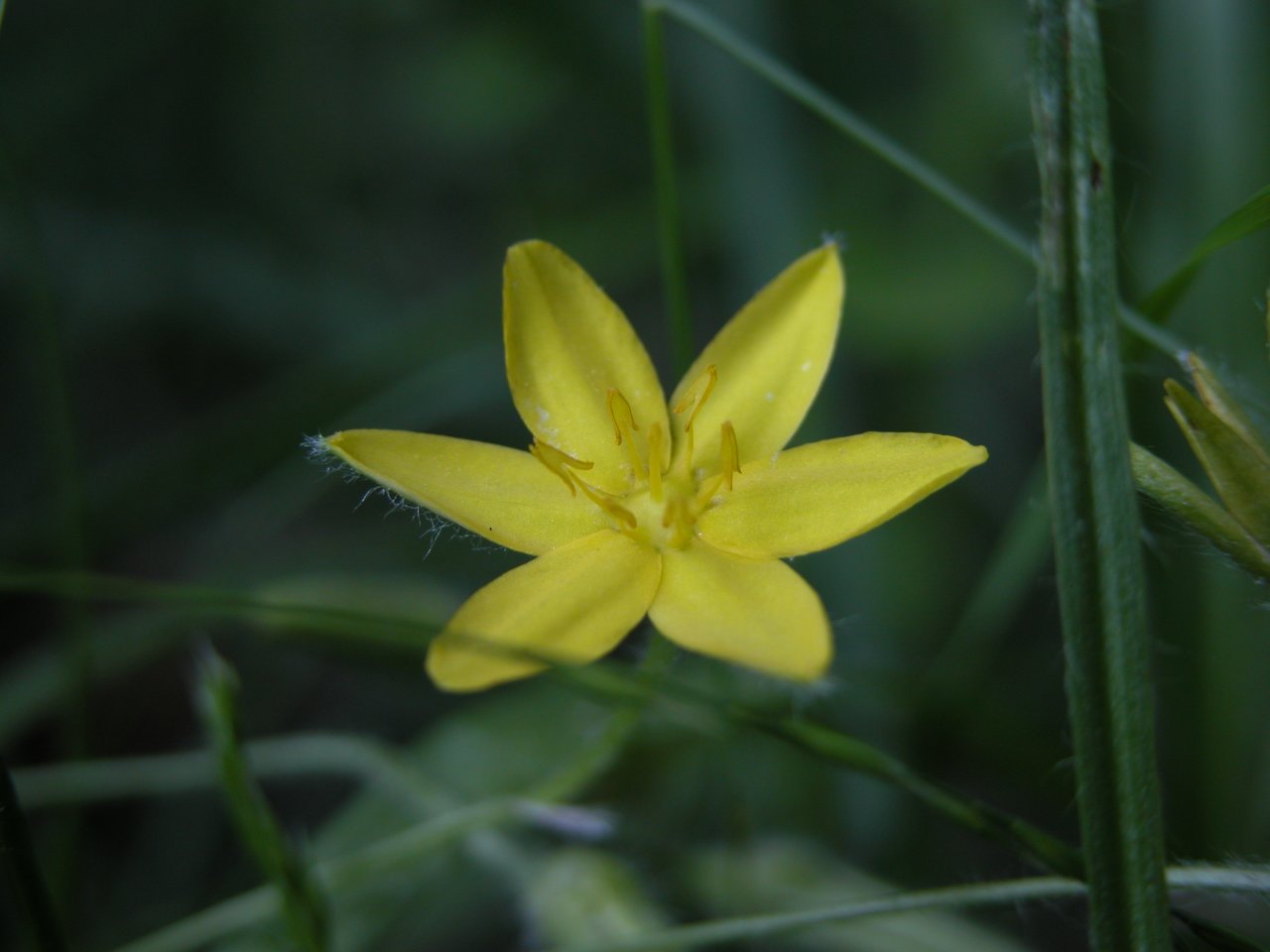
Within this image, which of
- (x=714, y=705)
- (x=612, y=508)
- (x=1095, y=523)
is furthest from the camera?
(x=612, y=508)

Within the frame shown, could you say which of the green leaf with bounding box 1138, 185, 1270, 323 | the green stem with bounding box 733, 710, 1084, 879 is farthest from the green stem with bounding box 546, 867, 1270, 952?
the green leaf with bounding box 1138, 185, 1270, 323

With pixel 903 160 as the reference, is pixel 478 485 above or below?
below

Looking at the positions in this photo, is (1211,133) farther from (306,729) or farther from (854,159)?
(306,729)

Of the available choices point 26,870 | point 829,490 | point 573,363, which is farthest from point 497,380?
point 26,870

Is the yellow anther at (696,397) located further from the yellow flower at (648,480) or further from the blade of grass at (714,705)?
the blade of grass at (714,705)

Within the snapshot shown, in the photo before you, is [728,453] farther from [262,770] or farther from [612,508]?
[262,770]
